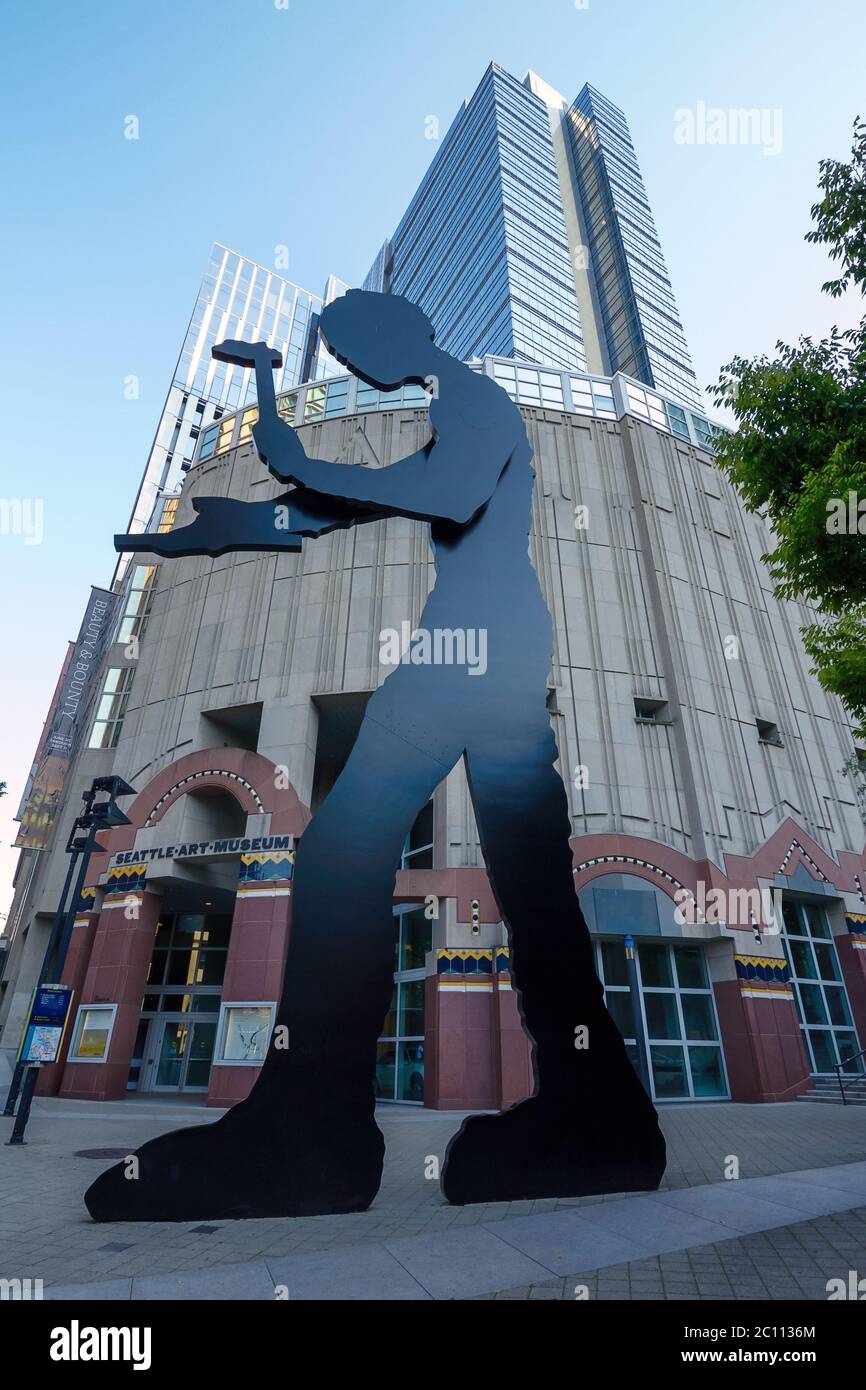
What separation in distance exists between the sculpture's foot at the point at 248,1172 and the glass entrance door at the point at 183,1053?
60.6 ft

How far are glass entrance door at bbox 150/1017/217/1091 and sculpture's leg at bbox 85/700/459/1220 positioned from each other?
18.5m

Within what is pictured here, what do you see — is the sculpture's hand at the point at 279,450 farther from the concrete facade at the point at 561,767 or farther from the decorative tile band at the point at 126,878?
the decorative tile band at the point at 126,878

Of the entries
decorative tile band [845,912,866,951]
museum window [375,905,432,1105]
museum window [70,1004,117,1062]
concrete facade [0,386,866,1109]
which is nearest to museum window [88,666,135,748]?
concrete facade [0,386,866,1109]

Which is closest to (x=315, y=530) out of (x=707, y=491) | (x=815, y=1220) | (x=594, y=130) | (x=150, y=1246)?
(x=150, y=1246)

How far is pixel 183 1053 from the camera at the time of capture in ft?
73.2

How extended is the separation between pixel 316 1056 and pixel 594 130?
12813cm

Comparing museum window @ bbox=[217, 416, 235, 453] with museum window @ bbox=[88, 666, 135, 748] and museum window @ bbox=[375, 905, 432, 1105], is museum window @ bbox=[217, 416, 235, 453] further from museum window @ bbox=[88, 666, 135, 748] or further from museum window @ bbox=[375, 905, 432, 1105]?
museum window @ bbox=[375, 905, 432, 1105]

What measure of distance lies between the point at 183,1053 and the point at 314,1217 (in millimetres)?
19397

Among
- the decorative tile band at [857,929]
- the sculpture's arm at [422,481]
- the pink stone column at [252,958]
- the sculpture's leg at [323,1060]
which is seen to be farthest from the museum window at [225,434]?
the decorative tile band at [857,929]

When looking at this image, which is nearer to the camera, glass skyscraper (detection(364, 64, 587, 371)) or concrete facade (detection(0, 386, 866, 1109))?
concrete facade (detection(0, 386, 866, 1109))

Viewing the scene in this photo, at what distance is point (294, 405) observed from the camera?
30.0m

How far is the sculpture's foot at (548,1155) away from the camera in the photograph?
611 centimetres

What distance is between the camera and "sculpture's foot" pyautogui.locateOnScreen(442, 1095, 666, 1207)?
6113mm
